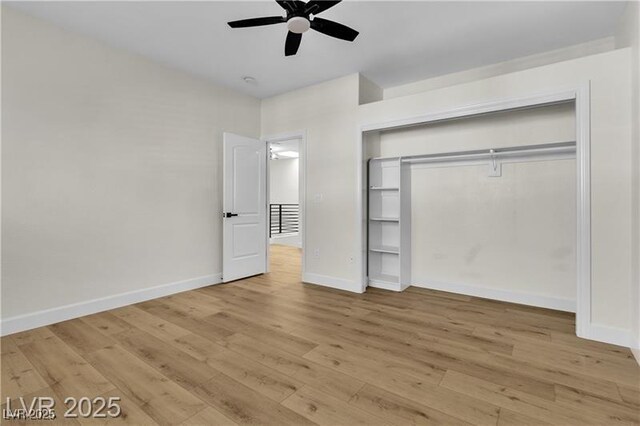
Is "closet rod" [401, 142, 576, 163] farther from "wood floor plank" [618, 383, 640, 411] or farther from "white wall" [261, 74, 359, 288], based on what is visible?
"wood floor plank" [618, 383, 640, 411]

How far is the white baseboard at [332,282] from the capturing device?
13.0 feet

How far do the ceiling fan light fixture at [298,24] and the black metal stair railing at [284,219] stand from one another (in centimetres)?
774

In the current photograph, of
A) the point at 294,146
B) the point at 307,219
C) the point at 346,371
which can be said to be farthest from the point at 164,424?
the point at 294,146

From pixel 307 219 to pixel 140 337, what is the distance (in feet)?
8.28

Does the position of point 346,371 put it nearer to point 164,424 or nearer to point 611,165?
Answer: point 164,424

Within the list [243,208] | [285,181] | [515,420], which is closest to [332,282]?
[243,208]

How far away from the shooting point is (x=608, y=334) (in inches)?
97.1

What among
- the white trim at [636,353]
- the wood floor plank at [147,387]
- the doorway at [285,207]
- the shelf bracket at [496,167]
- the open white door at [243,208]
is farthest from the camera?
the doorway at [285,207]

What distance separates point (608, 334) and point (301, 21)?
3547 millimetres

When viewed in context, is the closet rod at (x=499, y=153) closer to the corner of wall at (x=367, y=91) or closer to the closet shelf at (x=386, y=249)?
the corner of wall at (x=367, y=91)

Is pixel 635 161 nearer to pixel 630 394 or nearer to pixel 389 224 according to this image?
pixel 630 394

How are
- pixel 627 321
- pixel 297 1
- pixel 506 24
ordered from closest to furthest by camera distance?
pixel 297 1, pixel 627 321, pixel 506 24

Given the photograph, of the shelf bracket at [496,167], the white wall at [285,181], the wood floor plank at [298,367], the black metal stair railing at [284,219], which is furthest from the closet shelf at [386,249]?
the white wall at [285,181]

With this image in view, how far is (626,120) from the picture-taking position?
2424mm
